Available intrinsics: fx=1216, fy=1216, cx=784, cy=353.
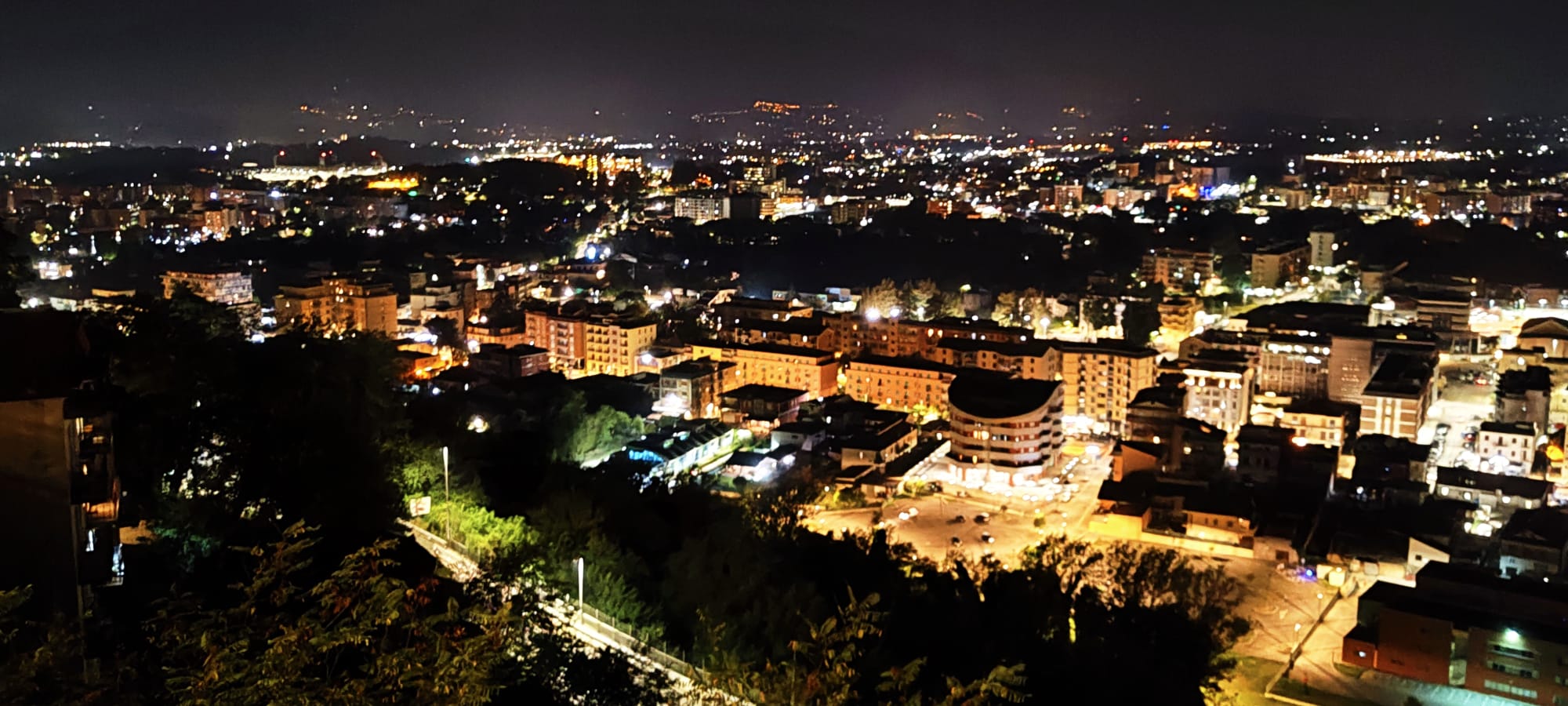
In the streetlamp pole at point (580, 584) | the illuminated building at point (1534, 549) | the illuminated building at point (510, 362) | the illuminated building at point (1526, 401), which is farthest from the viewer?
the illuminated building at point (510, 362)

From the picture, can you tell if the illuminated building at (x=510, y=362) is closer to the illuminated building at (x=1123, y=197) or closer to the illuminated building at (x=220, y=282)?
the illuminated building at (x=220, y=282)

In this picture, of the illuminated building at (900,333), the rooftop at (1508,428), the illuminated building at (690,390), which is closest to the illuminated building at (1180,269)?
the illuminated building at (900,333)

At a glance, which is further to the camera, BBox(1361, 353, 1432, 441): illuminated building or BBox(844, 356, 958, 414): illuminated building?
BBox(844, 356, 958, 414): illuminated building

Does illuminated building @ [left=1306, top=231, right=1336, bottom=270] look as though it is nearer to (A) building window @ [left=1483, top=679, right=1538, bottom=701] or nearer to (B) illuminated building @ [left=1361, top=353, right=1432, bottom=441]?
(B) illuminated building @ [left=1361, top=353, right=1432, bottom=441]

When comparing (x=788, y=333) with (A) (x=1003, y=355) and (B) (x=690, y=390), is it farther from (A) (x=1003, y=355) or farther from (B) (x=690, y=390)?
(A) (x=1003, y=355)

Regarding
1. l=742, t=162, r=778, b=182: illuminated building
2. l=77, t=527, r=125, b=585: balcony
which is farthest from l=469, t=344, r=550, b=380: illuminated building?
l=742, t=162, r=778, b=182: illuminated building

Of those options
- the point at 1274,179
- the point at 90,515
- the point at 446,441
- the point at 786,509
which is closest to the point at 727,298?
the point at 786,509
